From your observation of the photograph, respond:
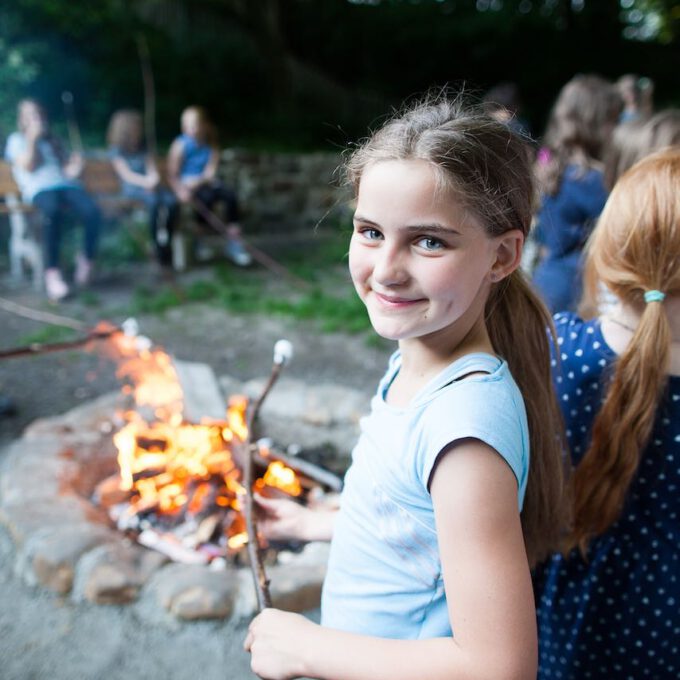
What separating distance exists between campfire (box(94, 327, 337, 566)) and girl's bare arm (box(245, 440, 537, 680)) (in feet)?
5.43

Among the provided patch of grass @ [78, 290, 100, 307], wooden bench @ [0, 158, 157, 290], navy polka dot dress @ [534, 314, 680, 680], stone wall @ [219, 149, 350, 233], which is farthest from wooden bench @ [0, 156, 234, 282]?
navy polka dot dress @ [534, 314, 680, 680]

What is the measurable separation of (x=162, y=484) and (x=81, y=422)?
0.70 m

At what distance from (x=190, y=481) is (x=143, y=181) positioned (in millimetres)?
5057

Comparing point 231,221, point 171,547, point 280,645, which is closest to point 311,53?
point 231,221

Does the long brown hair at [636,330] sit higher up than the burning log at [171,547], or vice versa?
the long brown hair at [636,330]

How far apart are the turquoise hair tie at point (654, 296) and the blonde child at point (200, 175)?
6.17m

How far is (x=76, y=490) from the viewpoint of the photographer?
2830 mm

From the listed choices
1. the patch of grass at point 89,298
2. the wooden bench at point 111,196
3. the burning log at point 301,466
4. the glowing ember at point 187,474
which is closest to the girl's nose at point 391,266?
the glowing ember at point 187,474

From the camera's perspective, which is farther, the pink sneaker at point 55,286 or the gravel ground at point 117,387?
the pink sneaker at point 55,286

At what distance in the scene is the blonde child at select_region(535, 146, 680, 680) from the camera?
1354mm

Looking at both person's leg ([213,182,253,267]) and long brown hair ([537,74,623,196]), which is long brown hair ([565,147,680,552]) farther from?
person's leg ([213,182,253,267])

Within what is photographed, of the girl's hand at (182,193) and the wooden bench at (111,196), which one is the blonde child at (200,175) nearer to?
the girl's hand at (182,193)

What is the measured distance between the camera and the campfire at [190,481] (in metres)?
2.62

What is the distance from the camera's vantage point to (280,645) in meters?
1.05
